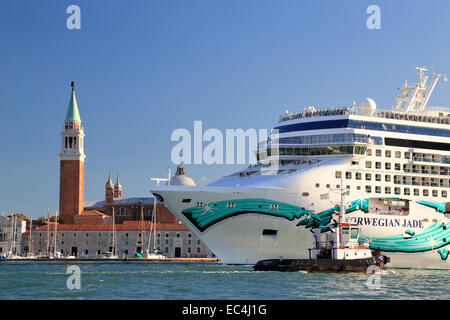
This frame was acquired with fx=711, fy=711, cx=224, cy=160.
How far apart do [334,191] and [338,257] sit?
4.70m

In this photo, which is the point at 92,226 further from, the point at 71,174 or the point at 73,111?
the point at 73,111

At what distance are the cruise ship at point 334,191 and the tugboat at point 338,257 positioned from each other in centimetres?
103

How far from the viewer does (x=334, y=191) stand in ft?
139

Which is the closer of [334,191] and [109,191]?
[334,191]

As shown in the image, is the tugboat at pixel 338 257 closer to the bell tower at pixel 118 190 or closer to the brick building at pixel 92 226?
the brick building at pixel 92 226

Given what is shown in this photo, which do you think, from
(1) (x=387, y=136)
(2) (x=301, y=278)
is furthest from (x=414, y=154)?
(2) (x=301, y=278)

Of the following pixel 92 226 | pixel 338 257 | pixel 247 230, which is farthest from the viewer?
pixel 92 226

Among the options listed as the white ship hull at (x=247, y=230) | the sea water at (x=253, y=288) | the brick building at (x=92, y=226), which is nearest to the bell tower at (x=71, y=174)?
the brick building at (x=92, y=226)

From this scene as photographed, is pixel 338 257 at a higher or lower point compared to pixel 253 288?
higher

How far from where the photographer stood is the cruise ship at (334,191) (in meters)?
41.6

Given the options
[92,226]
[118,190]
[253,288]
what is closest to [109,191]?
[118,190]

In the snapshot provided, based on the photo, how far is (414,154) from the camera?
46.9m

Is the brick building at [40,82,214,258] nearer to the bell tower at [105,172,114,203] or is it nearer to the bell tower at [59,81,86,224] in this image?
the bell tower at [59,81,86,224]
